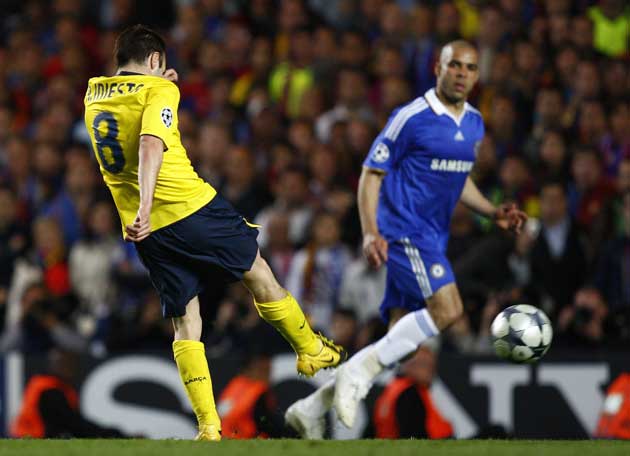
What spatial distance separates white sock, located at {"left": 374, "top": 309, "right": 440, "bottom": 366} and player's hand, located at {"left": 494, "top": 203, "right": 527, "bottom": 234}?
0.83 meters

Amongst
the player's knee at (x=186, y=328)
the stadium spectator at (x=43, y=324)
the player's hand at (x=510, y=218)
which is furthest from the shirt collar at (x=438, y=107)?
the stadium spectator at (x=43, y=324)

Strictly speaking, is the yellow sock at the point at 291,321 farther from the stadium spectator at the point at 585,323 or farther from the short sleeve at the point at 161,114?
the stadium spectator at the point at 585,323

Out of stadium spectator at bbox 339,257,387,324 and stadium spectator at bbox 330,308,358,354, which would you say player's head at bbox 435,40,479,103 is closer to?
stadium spectator at bbox 330,308,358,354

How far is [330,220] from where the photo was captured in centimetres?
1080

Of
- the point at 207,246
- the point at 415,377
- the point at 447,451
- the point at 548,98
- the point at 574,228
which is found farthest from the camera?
the point at 548,98

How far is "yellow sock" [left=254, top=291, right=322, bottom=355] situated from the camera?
702 centimetres

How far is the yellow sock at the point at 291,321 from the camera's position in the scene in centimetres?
702

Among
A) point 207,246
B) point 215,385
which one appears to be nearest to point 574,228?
point 215,385

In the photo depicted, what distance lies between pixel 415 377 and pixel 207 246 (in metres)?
3.18

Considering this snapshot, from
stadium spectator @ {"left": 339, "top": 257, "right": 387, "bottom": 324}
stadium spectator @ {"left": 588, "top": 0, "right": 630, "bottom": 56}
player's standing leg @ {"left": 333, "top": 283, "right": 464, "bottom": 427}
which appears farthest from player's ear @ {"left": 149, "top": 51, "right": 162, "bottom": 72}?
stadium spectator @ {"left": 588, "top": 0, "right": 630, "bottom": 56}

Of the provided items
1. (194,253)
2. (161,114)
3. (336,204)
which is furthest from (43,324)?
(161,114)

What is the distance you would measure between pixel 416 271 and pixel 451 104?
99 centimetres

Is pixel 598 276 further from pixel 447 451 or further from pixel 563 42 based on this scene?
pixel 447 451

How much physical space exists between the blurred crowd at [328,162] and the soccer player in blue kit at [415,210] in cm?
213
